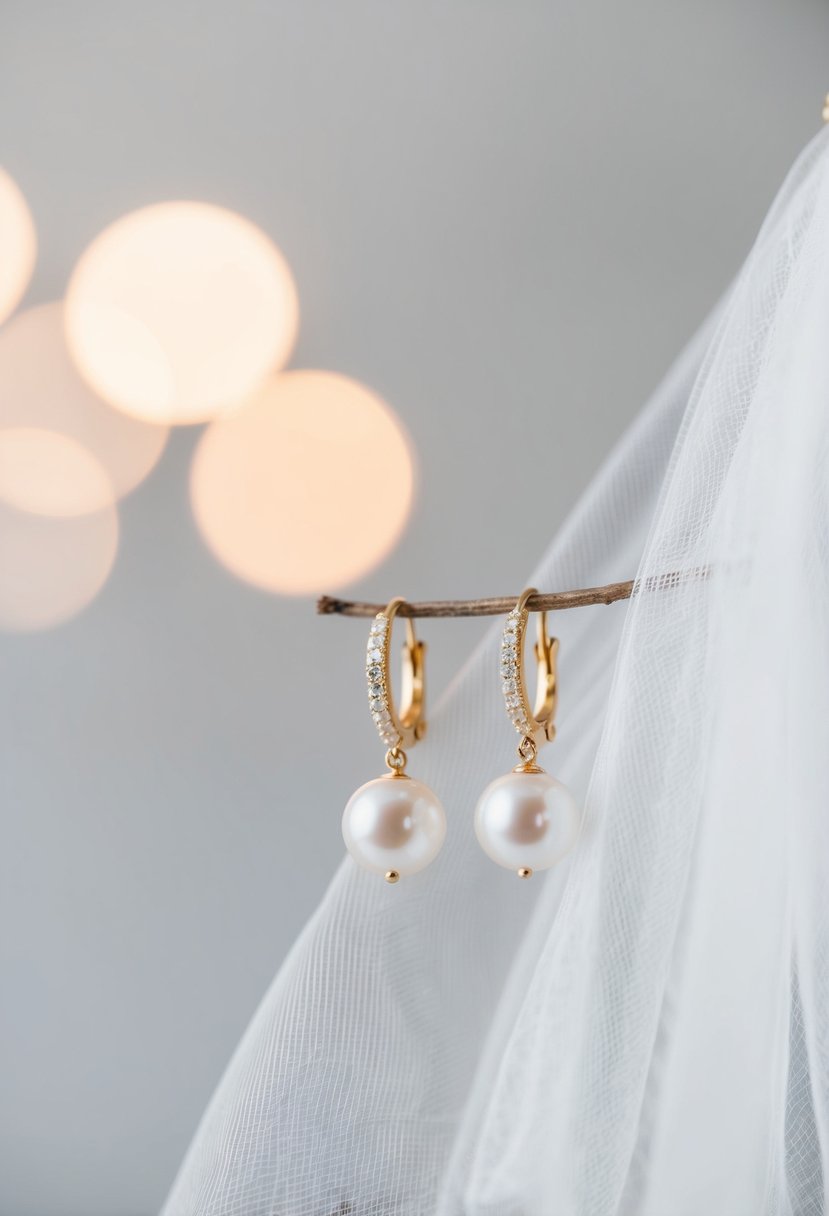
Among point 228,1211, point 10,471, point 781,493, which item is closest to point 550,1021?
point 228,1211

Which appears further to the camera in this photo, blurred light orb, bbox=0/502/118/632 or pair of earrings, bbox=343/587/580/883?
blurred light orb, bbox=0/502/118/632

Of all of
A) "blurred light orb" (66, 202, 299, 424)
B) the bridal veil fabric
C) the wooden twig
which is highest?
"blurred light orb" (66, 202, 299, 424)

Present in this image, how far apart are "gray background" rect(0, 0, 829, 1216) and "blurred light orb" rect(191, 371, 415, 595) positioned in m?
0.02

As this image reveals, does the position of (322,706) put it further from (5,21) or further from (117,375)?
(5,21)

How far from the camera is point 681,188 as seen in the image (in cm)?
75

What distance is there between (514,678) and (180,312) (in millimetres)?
434

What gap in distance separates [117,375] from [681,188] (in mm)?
490

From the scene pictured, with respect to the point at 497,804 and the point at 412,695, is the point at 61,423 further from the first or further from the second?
the point at 497,804

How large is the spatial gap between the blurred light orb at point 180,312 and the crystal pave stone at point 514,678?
340 millimetres

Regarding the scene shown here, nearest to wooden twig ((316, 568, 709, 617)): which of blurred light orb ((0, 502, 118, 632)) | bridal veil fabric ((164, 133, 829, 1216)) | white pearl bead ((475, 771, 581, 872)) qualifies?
bridal veil fabric ((164, 133, 829, 1216))

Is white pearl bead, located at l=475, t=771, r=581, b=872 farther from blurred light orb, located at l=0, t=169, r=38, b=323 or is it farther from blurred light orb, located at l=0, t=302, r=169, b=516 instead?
blurred light orb, located at l=0, t=169, r=38, b=323

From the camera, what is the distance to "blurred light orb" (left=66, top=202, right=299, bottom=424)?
0.75 metres

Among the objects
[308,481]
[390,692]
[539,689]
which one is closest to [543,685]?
[539,689]

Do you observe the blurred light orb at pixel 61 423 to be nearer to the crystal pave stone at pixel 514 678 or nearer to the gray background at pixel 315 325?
the gray background at pixel 315 325
